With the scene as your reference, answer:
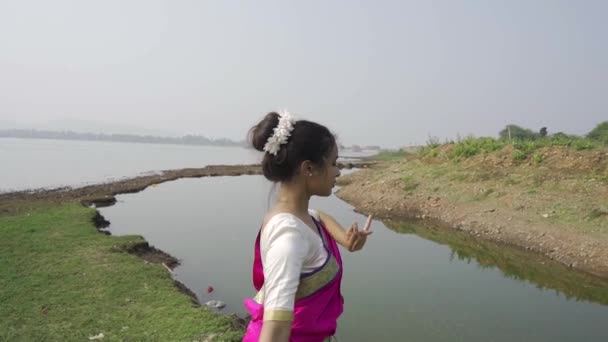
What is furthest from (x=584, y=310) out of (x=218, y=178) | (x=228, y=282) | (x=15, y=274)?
(x=218, y=178)

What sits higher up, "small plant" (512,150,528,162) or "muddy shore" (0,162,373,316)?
"small plant" (512,150,528,162)

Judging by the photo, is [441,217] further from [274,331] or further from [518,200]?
[274,331]

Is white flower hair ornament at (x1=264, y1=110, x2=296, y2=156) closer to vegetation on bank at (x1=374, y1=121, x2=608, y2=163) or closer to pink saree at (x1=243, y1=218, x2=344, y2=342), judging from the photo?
pink saree at (x1=243, y1=218, x2=344, y2=342)

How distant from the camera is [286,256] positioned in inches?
52.9

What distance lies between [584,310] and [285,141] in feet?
25.2

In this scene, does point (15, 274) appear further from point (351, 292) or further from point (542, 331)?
point (542, 331)

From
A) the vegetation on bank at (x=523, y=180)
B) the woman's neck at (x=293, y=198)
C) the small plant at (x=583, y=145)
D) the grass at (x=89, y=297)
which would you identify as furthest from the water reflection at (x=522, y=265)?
the woman's neck at (x=293, y=198)

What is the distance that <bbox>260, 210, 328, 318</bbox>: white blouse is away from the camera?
1.33 metres

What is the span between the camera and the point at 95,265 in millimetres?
7293

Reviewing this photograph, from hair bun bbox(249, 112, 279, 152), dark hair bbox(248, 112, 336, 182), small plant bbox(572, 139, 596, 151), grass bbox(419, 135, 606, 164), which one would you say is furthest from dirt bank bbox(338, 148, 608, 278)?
hair bun bbox(249, 112, 279, 152)

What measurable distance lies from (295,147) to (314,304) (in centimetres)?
57

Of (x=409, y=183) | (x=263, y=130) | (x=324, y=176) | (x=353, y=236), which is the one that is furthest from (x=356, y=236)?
(x=409, y=183)

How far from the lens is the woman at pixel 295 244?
133cm

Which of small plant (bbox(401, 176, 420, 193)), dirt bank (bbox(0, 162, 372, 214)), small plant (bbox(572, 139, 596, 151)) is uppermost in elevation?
small plant (bbox(572, 139, 596, 151))
